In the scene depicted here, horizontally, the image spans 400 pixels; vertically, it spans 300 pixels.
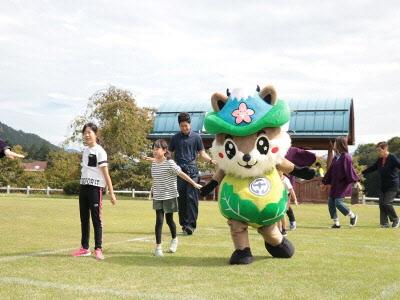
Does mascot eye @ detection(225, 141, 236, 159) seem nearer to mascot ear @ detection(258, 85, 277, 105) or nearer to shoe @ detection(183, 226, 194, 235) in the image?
mascot ear @ detection(258, 85, 277, 105)

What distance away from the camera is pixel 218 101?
255 inches

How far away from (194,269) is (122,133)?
31.3 m

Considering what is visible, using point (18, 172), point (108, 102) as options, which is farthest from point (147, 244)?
point (18, 172)

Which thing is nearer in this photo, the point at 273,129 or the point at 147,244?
the point at 273,129

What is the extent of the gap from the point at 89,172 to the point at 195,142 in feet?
10.1

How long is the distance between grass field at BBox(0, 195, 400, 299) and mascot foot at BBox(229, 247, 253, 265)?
13 centimetres

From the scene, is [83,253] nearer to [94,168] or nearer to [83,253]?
[83,253]

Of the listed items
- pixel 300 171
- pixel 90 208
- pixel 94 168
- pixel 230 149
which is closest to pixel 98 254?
pixel 90 208

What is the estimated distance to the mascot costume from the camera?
6.05 metres

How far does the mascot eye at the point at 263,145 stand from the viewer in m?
6.12

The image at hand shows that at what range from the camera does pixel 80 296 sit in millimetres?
4340

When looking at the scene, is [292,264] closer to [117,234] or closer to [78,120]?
[117,234]

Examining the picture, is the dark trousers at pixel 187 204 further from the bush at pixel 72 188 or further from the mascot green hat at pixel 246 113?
the bush at pixel 72 188

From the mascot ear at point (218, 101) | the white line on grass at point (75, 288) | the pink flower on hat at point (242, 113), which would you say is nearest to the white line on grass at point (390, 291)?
the white line on grass at point (75, 288)
